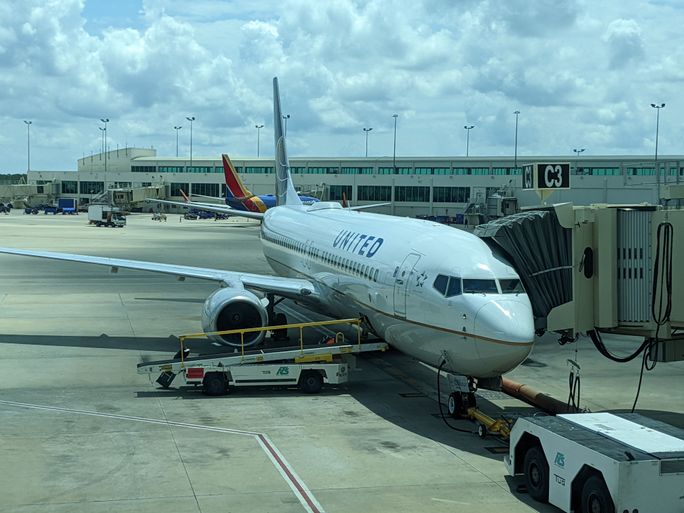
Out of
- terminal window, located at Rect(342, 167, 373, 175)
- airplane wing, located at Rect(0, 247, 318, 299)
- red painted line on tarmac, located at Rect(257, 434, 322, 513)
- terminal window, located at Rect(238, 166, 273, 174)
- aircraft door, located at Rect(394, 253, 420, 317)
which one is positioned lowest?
red painted line on tarmac, located at Rect(257, 434, 322, 513)

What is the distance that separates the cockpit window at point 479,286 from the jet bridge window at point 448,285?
16 centimetres

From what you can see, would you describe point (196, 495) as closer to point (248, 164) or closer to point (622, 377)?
point (622, 377)

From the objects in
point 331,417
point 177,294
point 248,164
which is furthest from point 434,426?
point 248,164

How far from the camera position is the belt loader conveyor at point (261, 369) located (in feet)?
68.6

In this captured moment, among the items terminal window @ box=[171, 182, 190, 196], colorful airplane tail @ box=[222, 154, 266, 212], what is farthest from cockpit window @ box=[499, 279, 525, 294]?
terminal window @ box=[171, 182, 190, 196]

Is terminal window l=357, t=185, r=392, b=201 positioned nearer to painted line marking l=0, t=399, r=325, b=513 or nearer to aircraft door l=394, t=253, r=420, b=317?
aircraft door l=394, t=253, r=420, b=317

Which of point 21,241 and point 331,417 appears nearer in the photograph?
point 331,417

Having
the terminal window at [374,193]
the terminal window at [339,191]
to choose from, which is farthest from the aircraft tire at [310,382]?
the terminal window at [339,191]

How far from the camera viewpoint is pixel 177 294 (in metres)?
42.3

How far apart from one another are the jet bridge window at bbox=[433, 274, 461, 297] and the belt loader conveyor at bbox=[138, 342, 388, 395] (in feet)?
12.3

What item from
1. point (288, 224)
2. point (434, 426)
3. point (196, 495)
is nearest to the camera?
point (196, 495)

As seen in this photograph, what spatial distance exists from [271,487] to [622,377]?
13687 millimetres

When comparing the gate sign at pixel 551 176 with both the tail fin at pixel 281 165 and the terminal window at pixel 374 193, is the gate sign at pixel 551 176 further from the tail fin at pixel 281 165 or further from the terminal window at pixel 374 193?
the terminal window at pixel 374 193

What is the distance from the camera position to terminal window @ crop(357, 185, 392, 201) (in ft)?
374
